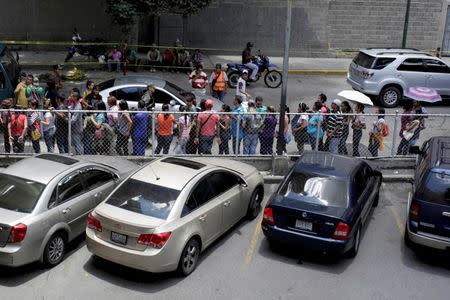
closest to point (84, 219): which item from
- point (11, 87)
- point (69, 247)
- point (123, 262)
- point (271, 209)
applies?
point (69, 247)

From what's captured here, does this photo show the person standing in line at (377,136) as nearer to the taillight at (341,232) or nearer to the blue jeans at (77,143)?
the taillight at (341,232)

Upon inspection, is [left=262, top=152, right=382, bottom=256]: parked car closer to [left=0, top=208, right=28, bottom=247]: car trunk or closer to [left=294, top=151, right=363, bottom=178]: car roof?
[left=294, top=151, right=363, bottom=178]: car roof

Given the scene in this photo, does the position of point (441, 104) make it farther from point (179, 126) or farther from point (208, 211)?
point (208, 211)

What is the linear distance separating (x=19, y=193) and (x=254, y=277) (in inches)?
154

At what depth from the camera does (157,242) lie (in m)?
9.33

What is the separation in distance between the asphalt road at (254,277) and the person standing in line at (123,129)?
3.26 meters

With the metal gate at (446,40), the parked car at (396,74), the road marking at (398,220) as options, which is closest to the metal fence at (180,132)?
the road marking at (398,220)

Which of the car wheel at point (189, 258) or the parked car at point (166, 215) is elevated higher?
the parked car at point (166, 215)

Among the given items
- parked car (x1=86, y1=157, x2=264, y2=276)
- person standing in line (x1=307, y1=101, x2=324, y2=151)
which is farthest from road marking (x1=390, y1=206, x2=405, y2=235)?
parked car (x1=86, y1=157, x2=264, y2=276)

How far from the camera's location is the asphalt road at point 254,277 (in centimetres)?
959

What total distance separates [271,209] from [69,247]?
11.4ft

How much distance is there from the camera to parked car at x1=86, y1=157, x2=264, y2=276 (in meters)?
9.40

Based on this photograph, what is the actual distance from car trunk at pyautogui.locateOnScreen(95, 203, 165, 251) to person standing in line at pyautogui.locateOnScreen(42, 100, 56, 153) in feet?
14.0

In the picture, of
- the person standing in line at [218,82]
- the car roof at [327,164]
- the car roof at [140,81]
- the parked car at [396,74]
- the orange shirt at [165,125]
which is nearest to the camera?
the car roof at [327,164]
